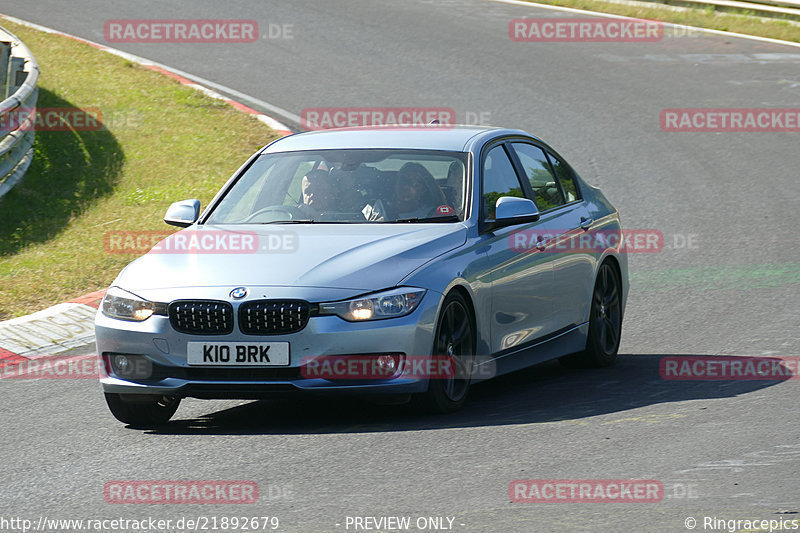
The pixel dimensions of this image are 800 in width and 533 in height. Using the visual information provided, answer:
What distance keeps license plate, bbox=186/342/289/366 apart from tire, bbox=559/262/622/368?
3014 millimetres

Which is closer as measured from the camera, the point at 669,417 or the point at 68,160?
the point at 669,417

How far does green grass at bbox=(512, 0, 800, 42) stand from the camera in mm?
24453

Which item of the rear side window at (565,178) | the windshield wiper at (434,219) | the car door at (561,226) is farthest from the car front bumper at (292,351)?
the rear side window at (565,178)

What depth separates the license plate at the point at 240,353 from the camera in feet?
23.0

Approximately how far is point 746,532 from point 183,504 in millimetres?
2362

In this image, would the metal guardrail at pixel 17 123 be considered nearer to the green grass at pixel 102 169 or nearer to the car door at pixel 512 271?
the green grass at pixel 102 169

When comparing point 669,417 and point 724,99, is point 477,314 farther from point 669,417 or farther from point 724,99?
point 724,99

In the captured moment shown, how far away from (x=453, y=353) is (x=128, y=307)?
180 cm

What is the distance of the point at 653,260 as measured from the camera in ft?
42.8

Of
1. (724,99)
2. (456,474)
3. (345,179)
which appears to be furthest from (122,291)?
(724,99)

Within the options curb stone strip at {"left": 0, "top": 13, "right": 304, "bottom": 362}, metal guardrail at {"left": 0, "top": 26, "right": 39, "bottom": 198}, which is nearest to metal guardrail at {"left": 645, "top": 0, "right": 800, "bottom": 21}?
metal guardrail at {"left": 0, "top": 26, "right": 39, "bottom": 198}

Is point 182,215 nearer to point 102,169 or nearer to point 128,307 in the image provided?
point 128,307

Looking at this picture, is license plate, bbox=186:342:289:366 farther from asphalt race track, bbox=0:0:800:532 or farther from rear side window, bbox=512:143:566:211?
rear side window, bbox=512:143:566:211

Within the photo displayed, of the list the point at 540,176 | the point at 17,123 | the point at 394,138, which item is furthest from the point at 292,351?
the point at 17,123
